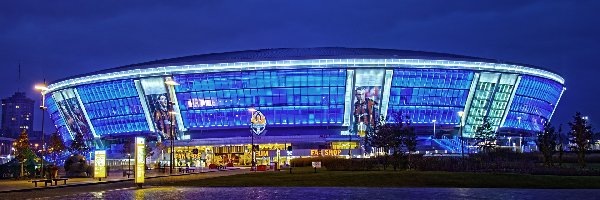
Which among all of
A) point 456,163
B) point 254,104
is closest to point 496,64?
point 254,104

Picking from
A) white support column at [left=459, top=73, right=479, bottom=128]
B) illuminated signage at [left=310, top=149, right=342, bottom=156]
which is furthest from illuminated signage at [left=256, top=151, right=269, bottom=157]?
white support column at [left=459, top=73, right=479, bottom=128]

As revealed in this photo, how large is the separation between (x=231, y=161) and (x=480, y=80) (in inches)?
1692

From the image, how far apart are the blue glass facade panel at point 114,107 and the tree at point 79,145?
10.9ft

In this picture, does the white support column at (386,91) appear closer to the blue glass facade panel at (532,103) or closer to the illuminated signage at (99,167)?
the blue glass facade panel at (532,103)

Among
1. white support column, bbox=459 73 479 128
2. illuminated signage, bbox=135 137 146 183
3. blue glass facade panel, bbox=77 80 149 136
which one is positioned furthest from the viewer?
blue glass facade panel, bbox=77 80 149 136

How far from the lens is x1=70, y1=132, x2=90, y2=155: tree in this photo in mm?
114938

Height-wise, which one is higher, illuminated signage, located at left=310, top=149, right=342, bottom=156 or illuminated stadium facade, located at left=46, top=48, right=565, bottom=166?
illuminated stadium facade, located at left=46, top=48, right=565, bottom=166

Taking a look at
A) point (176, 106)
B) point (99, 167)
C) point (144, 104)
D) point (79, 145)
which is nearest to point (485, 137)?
point (176, 106)

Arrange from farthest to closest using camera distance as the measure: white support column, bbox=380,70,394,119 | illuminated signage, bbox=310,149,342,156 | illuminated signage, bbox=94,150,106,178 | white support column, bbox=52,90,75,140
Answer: white support column, bbox=52,90,75,140 → white support column, bbox=380,70,394,119 → illuminated signage, bbox=310,149,342,156 → illuminated signage, bbox=94,150,106,178

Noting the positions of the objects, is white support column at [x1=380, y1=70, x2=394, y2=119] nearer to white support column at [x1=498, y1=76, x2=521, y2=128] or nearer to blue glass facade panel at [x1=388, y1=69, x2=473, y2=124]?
blue glass facade panel at [x1=388, y1=69, x2=473, y2=124]

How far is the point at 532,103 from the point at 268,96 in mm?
49342

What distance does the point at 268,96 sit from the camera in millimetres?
106375

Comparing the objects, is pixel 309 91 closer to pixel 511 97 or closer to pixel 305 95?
pixel 305 95

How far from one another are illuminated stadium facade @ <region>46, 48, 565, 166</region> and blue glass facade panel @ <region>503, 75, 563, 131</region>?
37.5 inches
